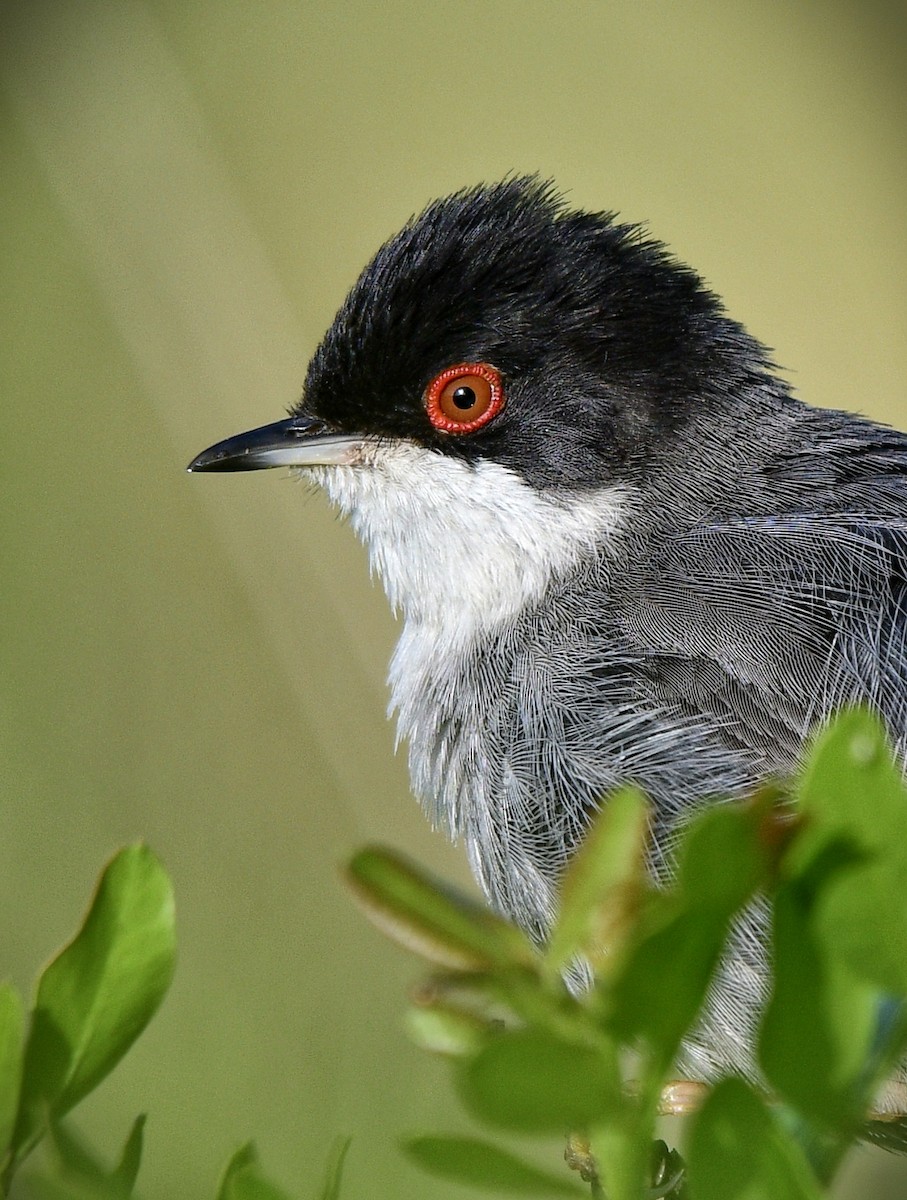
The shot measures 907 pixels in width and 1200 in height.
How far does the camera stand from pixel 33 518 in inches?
190

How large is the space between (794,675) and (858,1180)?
2.83 m

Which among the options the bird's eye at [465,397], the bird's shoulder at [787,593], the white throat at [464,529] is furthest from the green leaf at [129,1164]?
the bird's eye at [465,397]

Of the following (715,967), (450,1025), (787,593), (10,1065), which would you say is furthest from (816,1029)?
(787,593)

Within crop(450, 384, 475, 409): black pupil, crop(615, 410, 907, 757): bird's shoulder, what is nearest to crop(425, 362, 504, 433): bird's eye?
crop(450, 384, 475, 409): black pupil

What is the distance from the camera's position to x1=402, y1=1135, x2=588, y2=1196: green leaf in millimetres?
390

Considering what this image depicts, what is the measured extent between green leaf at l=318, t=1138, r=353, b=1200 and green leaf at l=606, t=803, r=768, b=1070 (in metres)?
0.13

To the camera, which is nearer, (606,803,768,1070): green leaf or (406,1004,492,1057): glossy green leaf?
(606,803,768,1070): green leaf

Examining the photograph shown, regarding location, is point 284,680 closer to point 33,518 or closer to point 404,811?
point 404,811

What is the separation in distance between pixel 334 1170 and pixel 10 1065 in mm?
126

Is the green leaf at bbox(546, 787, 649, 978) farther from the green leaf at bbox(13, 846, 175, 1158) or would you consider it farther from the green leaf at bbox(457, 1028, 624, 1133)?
the green leaf at bbox(13, 846, 175, 1158)

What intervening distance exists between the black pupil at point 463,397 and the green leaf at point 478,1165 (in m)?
2.09

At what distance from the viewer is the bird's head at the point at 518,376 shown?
238 centimetres

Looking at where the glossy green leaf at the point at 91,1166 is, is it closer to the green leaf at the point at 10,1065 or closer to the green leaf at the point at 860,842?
the green leaf at the point at 10,1065

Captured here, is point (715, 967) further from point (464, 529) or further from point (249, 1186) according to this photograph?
point (464, 529)
